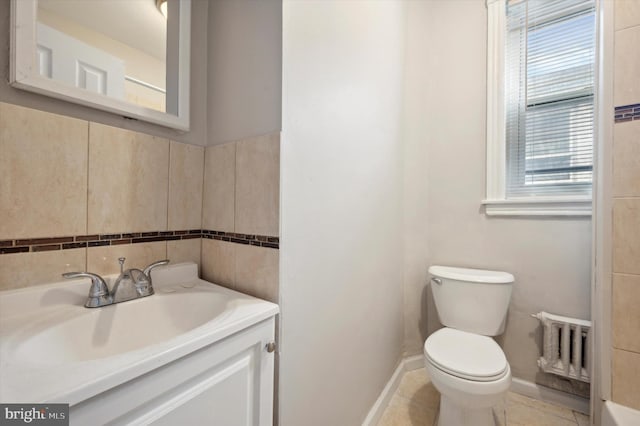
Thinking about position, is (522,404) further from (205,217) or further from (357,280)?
(205,217)

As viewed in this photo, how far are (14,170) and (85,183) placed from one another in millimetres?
148

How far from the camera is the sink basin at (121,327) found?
24.4 inches

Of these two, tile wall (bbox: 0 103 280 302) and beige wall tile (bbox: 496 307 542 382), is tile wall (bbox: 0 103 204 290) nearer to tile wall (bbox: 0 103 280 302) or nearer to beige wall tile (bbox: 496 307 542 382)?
tile wall (bbox: 0 103 280 302)

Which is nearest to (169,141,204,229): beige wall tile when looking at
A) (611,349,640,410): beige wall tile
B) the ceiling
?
the ceiling

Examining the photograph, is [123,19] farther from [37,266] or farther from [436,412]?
[436,412]

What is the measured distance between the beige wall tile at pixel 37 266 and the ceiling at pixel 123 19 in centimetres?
72

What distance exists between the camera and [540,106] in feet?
5.12

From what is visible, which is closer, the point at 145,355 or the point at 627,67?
the point at 145,355

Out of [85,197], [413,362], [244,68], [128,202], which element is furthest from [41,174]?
[413,362]

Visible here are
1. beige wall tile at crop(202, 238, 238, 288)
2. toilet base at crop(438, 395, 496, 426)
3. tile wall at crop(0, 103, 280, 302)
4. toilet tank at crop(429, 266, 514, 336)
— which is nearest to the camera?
tile wall at crop(0, 103, 280, 302)

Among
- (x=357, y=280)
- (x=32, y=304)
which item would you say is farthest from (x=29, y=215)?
(x=357, y=280)

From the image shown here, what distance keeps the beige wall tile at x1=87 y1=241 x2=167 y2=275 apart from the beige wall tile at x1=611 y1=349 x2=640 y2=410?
1870 millimetres

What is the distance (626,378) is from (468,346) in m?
0.56

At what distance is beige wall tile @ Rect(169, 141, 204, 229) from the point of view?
1.04 meters
